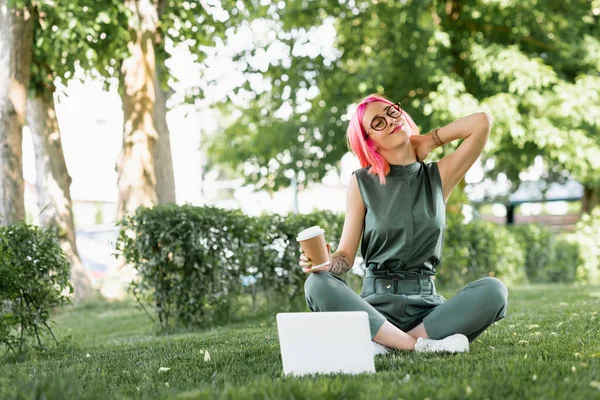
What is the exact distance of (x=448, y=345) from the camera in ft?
12.9

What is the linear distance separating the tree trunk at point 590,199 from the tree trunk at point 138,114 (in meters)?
16.3

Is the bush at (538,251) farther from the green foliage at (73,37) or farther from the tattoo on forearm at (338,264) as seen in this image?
the tattoo on forearm at (338,264)

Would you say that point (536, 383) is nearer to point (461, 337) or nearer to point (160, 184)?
point (461, 337)

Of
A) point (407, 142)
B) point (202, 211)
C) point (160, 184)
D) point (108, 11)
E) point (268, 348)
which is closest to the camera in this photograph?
point (407, 142)

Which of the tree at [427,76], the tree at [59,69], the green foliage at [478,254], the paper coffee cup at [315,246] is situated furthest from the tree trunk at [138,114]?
the paper coffee cup at [315,246]

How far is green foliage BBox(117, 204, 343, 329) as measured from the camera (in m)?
7.38

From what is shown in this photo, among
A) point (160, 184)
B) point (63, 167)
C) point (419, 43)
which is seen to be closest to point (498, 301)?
point (160, 184)

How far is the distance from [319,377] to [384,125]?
1.55m

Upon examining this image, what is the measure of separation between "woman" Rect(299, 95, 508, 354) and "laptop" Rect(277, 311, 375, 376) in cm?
40

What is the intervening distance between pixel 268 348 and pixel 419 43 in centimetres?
1214

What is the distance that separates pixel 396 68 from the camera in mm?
16328

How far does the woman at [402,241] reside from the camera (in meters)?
3.95

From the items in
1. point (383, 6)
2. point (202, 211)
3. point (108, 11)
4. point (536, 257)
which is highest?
point (383, 6)

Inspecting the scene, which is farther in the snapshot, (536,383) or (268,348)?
A: (268,348)
